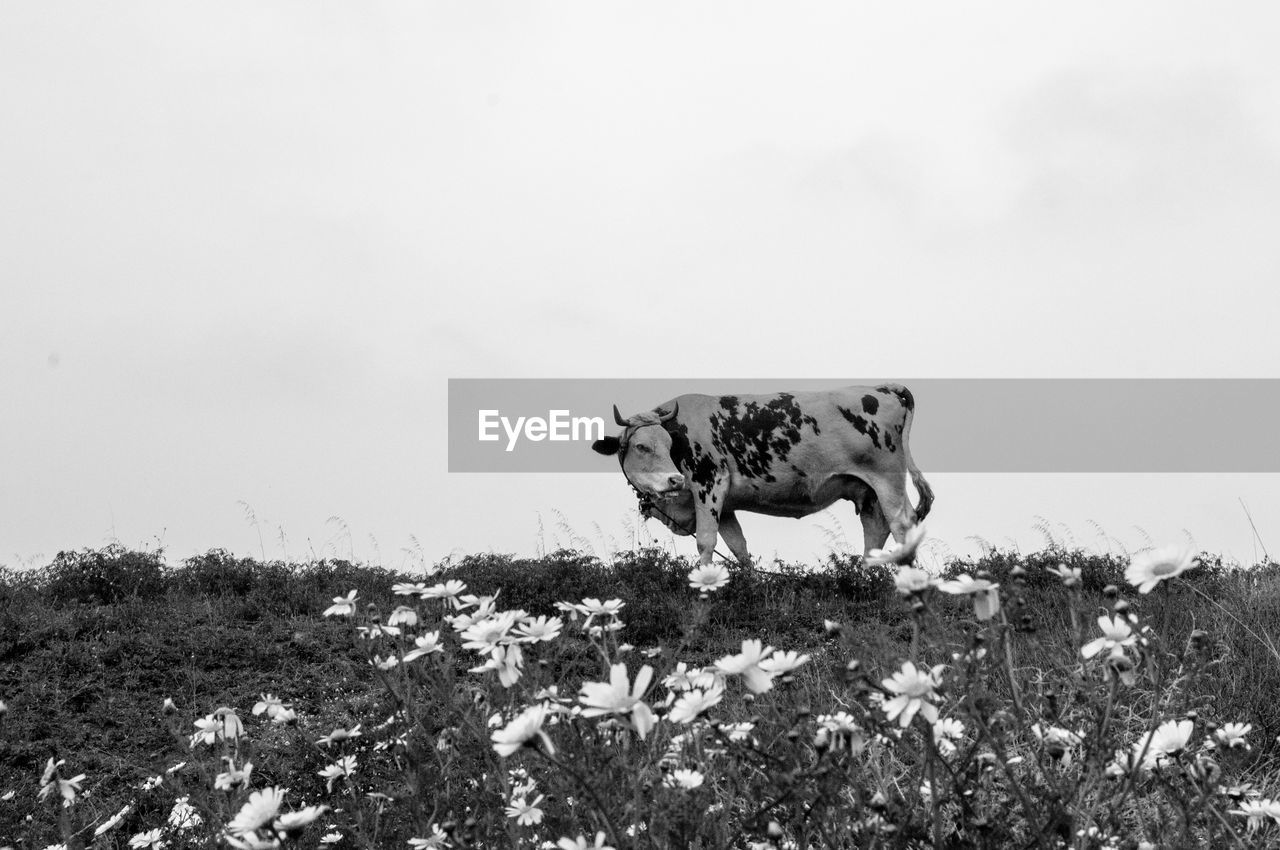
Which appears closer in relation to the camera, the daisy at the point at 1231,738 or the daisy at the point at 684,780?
the daisy at the point at 684,780

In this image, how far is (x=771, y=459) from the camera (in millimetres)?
12375

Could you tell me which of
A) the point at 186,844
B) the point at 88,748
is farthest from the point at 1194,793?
the point at 88,748

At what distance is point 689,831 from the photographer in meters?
2.28

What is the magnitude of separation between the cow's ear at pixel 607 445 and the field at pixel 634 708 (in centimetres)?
195

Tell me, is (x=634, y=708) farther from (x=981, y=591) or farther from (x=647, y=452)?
(x=647, y=452)

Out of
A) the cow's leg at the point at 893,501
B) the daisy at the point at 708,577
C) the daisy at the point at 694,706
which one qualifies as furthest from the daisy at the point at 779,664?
the cow's leg at the point at 893,501

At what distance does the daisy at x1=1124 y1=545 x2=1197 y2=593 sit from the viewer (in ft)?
7.36

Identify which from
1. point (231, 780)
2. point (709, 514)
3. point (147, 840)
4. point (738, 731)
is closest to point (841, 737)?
point (738, 731)

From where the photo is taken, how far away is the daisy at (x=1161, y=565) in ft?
7.36

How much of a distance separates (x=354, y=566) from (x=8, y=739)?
17.1 ft

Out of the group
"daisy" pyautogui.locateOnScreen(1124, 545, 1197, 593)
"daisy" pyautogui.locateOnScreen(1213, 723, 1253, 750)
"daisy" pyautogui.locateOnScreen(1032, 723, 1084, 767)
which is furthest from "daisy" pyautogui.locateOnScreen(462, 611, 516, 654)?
"daisy" pyautogui.locateOnScreen(1213, 723, 1253, 750)

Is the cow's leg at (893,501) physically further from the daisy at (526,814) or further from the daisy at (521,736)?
the daisy at (521,736)

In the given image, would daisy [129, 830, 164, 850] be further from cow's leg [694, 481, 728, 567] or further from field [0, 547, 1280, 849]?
cow's leg [694, 481, 728, 567]

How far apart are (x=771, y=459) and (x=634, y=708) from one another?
34.3 feet
